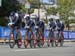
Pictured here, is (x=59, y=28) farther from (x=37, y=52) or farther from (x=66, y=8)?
(x=66, y=8)

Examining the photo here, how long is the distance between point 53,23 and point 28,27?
2471mm

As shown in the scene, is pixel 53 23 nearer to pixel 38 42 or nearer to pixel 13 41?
pixel 38 42

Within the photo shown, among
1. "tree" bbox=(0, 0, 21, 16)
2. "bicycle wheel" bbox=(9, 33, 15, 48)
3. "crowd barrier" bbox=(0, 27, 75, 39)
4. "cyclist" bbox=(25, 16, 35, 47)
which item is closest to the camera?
"bicycle wheel" bbox=(9, 33, 15, 48)

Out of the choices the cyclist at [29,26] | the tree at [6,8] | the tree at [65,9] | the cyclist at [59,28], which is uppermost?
the cyclist at [29,26]

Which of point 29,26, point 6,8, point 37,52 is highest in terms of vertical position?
point 29,26

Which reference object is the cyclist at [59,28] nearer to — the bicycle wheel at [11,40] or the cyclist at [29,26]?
the cyclist at [29,26]

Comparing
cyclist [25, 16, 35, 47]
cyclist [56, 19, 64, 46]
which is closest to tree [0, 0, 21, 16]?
cyclist [56, 19, 64, 46]

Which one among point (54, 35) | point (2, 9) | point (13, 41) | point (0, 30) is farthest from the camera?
point (2, 9)

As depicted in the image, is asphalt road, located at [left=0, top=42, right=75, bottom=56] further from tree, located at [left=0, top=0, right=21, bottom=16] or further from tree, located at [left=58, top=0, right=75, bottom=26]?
tree, located at [left=58, top=0, right=75, bottom=26]

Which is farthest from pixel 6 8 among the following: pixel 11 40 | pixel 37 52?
pixel 37 52

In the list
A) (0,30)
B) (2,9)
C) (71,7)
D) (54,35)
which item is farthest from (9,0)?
(54,35)

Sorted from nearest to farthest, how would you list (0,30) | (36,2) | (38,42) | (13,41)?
(13,41) → (38,42) → (0,30) → (36,2)

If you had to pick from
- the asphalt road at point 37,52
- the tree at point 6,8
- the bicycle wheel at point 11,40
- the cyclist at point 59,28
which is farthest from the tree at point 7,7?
the asphalt road at point 37,52

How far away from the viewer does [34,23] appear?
58.5 feet
